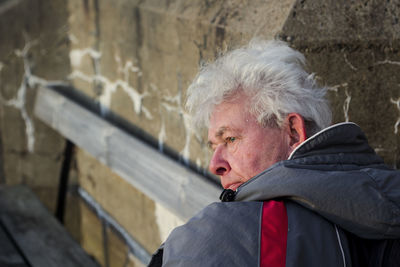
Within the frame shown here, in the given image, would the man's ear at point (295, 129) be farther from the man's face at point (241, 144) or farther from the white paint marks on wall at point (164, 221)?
the white paint marks on wall at point (164, 221)

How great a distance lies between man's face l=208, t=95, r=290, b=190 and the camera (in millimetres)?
1548

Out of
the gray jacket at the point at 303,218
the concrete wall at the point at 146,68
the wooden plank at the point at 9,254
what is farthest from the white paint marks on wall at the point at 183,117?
the gray jacket at the point at 303,218

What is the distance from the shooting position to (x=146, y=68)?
9.54ft

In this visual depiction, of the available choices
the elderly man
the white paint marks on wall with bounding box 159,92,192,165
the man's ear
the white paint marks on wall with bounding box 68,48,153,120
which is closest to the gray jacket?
the elderly man

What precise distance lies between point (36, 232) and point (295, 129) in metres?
2.28

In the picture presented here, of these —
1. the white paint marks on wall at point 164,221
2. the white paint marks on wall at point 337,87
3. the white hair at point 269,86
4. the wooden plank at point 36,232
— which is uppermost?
the white hair at point 269,86

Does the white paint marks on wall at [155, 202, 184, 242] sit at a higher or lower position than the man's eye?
lower

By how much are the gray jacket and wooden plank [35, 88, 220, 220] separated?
3.04ft

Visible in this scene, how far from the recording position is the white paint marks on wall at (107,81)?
306 centimetres

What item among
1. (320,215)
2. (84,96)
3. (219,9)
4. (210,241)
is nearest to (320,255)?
(320,215)

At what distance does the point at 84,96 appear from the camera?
3.75 m

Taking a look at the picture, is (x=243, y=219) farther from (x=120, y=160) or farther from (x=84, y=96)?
(x=84, y=96)

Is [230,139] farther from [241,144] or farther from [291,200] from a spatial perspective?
[291,200]

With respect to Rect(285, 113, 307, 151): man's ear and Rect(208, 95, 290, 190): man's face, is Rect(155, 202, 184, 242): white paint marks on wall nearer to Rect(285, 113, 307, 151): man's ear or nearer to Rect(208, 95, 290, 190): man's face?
Rect(208, 95, 290, 190): man's face
